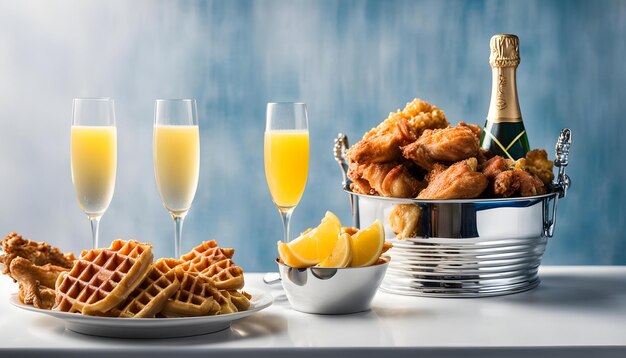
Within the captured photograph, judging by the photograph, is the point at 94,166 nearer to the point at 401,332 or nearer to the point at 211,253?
the point at 211,253

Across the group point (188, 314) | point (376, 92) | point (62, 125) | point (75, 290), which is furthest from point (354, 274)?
point (62, 125)

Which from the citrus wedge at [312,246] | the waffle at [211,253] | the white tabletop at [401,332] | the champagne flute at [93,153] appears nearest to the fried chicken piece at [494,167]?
the white tabletop at [401,332]

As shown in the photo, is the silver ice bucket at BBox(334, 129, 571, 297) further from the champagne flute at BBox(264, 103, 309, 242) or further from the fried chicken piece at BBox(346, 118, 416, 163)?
the champagne flute at BBox(264, 103, 309, 242)

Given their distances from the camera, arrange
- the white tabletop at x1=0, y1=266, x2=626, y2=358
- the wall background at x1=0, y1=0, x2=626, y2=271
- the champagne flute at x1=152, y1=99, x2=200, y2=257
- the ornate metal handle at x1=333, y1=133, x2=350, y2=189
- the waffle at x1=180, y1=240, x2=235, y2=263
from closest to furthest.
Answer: the white tabletop at x1=0, y1=266, x2=626, y2=358 → the waffle at x1=180, y1=240, x2=235, y2=263 → the champagne flute at x1=152, y1=99, x2=200, y2=257 → the ornate metal handle at x1=333, y1=133, x2=350, y2=189 → the wall background at x1=0, y1=0, x2=626, y2=271

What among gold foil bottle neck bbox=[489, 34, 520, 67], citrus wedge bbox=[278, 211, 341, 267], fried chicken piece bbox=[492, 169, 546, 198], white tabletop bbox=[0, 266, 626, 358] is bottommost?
white tabletop bbox=[0, 266, 626, 358]

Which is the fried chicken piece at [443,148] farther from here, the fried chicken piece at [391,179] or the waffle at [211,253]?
the waffle at [211,253]

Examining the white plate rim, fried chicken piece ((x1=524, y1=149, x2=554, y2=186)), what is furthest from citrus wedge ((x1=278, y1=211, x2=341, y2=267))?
fried chicken piece ((x1=524, y1=149, x2=554, y2=186))
